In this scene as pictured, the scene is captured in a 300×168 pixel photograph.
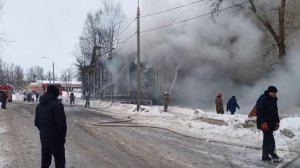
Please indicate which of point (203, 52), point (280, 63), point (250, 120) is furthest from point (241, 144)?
point (203, 52)

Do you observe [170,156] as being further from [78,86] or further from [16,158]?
[78,86]

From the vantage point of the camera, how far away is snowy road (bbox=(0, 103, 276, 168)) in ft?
32.2

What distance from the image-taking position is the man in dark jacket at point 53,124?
23.7ft

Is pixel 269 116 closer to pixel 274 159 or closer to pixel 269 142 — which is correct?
pixel 269 142

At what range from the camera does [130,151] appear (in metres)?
11.6

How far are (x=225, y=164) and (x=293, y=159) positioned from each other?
1.64m

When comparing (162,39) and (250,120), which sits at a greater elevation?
(162,39)

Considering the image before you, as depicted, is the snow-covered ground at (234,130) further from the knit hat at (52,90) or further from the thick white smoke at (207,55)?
the thick white smoke at (207,55)

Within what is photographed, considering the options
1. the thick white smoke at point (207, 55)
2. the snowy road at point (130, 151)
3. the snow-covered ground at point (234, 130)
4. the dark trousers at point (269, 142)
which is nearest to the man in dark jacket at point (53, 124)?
the snowy road at point (130, 151)


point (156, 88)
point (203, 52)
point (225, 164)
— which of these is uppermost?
point (203, 52)

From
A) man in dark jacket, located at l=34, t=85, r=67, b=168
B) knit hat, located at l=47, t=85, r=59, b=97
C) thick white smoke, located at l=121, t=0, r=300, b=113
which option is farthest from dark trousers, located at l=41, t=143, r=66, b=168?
thick white smoke, located at l=121, t=0, r=300, b=113

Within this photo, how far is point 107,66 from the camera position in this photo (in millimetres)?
41906

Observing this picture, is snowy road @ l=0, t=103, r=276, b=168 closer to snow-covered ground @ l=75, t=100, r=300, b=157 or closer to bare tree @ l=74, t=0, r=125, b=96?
snow-covered ground @ l=75, t=100, r=300, b=157

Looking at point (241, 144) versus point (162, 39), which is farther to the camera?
point (162, 39)
